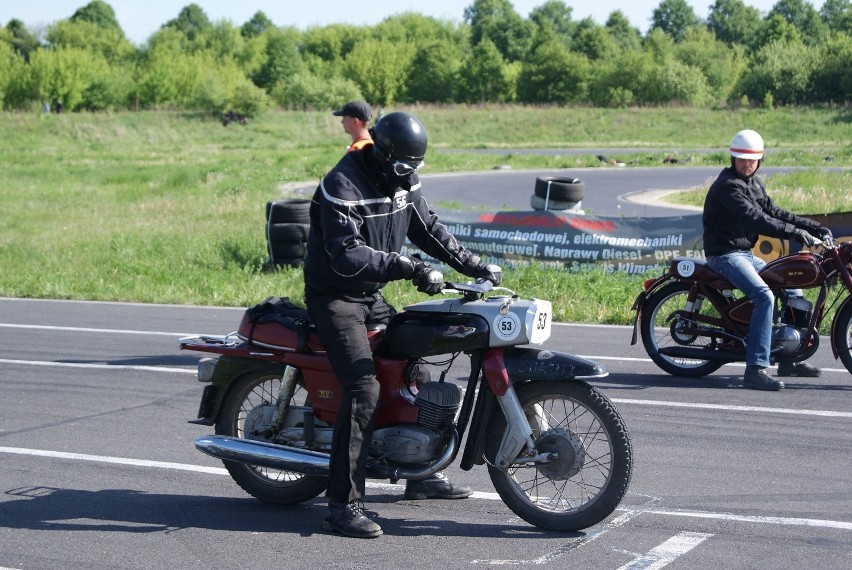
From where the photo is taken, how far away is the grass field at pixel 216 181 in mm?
15742

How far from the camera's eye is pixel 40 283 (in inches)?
653

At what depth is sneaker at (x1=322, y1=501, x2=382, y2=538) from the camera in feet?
17.5

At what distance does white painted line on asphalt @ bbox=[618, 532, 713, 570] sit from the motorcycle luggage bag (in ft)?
5.94

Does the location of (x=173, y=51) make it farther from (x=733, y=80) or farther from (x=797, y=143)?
(x=797, y=143)

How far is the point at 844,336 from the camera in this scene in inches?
356

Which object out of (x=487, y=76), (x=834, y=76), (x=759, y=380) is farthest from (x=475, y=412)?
(x=487, y=76)

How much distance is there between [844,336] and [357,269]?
17.4 ft

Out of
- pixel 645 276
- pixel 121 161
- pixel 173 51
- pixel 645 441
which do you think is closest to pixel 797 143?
pixel 121 161

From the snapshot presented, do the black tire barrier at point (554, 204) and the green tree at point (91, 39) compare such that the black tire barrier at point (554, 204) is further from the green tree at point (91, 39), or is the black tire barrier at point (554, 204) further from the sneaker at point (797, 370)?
the green tree at point (91, 39)

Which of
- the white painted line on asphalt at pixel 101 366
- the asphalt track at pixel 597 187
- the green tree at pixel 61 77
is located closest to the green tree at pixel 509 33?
the green tree at pixel 61 77

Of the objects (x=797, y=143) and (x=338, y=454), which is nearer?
(x=338, y=454)

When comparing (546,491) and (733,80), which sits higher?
(733,80)

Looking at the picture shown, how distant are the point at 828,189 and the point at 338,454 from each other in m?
23.4

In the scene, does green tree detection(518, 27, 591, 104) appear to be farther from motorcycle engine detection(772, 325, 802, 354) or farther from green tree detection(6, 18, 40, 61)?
motorcycle engine detection(772, 325, 802, 354)
